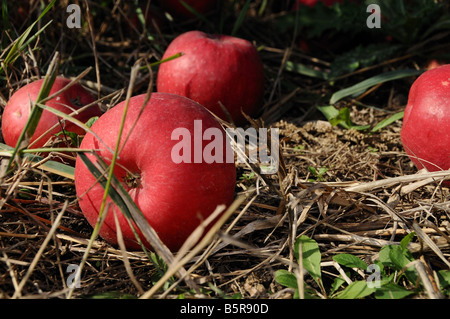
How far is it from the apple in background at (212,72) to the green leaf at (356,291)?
1.26 metres

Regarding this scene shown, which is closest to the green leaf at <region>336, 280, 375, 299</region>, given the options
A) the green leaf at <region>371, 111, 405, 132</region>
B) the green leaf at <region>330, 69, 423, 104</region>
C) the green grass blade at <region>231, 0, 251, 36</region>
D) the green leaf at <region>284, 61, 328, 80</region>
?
the green leaf at <region>371, 111, 405, 132</region>

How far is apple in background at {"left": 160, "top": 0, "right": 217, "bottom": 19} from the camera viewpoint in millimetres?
3184

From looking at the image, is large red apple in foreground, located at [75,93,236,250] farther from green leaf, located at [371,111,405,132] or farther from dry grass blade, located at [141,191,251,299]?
green leaf, located at [371,111,405,132]

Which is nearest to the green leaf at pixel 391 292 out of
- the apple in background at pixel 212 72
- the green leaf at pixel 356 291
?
the green leaf at pixel 356 291

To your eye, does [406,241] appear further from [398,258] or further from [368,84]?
[368,84]

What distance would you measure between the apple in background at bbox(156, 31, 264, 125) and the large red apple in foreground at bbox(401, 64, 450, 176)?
0.84m

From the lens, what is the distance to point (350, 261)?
58.6 inches

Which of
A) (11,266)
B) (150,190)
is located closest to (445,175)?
(150,190)

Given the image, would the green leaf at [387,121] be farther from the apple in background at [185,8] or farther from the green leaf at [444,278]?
the apple in background at [185,8]

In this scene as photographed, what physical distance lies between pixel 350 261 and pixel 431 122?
2.40 feet

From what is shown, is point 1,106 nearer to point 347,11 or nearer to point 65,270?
point 65,270

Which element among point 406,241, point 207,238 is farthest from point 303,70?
point 207,238
